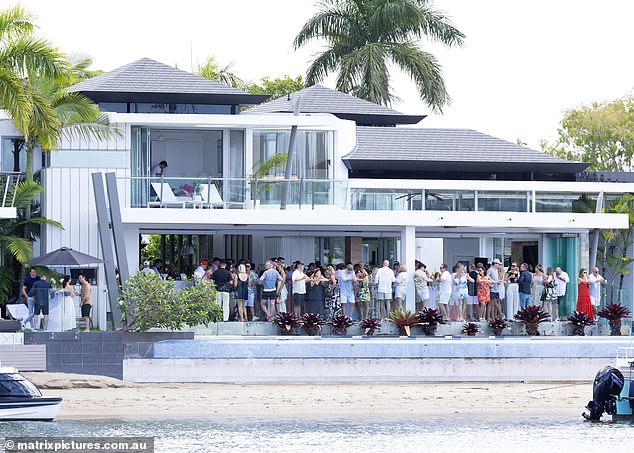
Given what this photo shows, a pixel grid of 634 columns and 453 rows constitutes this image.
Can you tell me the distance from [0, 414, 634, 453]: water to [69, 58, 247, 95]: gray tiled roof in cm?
1364

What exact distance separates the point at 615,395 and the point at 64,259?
42.3ft

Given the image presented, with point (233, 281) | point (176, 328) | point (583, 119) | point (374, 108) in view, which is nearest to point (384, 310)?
point (233, 281)

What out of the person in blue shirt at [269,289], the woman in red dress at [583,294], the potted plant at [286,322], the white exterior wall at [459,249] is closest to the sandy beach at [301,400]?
the potted plant at [286,322]

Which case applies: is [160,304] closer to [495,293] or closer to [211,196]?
[211,196]

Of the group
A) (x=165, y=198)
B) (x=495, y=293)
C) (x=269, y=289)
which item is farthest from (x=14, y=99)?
(x=495, y=293)

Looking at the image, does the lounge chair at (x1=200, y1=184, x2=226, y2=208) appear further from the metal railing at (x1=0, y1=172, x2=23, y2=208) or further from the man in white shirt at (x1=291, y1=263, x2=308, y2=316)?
the metal railing at (x1=0, y1=172, x2=23, y2=208)

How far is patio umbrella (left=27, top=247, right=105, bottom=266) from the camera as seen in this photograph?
31703 millimetres

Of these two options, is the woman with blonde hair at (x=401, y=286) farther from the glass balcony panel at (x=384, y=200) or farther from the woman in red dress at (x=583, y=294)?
the woman in red dress at (x=583, y=294)

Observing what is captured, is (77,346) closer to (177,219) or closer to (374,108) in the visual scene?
(177,219)

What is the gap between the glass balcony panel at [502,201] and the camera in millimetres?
37375

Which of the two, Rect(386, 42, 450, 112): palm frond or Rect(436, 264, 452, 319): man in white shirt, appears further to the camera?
Rect(386, 42, 450, 112): palm frond

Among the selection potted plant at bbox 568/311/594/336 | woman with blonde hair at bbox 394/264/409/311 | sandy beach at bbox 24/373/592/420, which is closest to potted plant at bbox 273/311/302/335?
sandy beach at bbox 24/373/592/420

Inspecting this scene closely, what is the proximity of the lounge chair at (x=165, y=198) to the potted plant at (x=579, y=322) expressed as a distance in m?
10.3

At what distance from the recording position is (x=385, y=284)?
34375 mm
